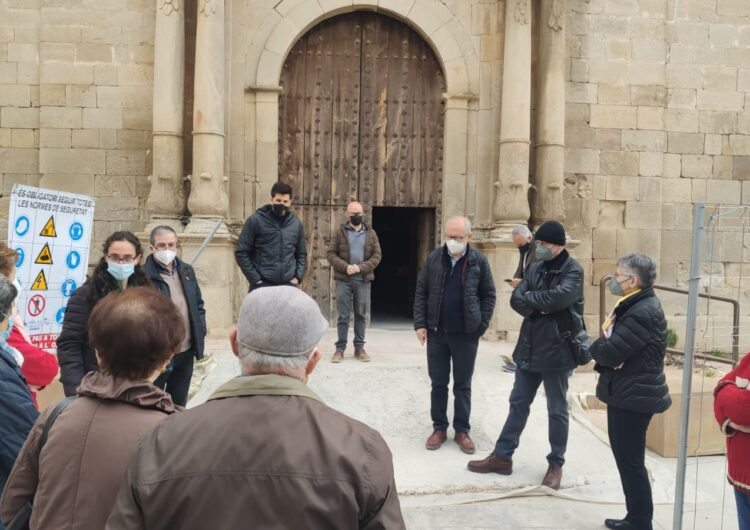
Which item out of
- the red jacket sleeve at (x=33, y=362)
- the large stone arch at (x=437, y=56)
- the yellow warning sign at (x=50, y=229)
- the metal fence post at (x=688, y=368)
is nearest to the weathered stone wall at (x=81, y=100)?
the large stone arch at (x=437, y=56)

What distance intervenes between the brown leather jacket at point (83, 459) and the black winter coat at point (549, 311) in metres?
3.13

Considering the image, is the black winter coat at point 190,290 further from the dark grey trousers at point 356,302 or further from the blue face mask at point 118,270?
the dark grey trousers at point 356,302

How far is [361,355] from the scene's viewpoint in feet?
22.5

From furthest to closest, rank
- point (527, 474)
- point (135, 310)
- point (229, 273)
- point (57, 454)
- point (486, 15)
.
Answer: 1. point (486, 15)
2. point (229, 273)
3. point (527, 474)
4. point (135, 310)
5. point (57, 454)

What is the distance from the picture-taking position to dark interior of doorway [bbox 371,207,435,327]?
970 cm

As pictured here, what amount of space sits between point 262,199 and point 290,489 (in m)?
7.37

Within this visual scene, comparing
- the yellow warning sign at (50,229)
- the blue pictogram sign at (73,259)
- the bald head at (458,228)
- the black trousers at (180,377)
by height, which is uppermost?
the bald head at (458,228)

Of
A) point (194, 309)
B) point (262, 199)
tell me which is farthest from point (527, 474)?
point (262, 199)

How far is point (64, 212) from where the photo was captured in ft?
17.4

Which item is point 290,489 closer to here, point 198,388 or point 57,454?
point 57,454

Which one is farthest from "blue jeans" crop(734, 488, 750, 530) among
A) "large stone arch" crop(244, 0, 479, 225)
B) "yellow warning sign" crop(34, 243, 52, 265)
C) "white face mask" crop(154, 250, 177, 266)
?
"large stone arch" crop(244, 0, 479, 225)

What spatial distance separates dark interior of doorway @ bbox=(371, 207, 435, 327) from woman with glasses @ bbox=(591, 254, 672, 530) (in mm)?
5454

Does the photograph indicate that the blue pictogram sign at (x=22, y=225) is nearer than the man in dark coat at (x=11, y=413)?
No

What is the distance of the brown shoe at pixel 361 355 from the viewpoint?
6842mm
